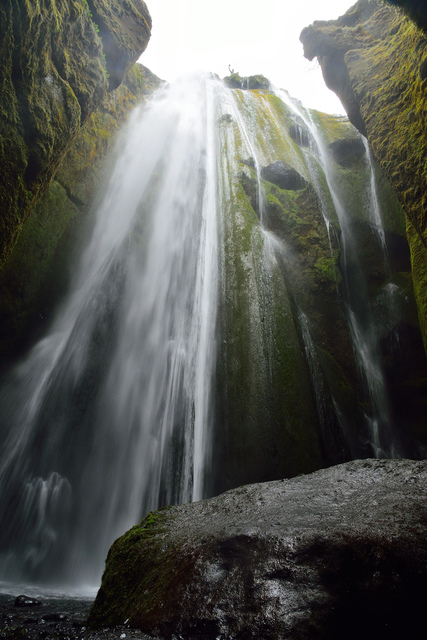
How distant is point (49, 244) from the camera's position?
330 inches

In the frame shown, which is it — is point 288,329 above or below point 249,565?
above

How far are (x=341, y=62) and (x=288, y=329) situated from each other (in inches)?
307

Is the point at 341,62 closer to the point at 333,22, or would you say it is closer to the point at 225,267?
Result: the point at 333,22

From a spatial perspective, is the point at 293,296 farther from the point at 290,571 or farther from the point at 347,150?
the point at 347,150

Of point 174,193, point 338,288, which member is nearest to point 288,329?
point 338,288

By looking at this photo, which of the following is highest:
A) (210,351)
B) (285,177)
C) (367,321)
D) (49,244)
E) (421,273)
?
A: (285,177)

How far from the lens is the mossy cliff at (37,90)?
14.3ft

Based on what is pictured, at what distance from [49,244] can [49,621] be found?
763 cm

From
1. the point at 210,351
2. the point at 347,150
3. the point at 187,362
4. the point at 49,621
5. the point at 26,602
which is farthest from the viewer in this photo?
the point at 347,150

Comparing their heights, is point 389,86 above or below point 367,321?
above

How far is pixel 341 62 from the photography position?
899cm

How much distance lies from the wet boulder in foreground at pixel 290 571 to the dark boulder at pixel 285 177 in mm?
10103

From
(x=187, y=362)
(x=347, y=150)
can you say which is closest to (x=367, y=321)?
(x=187, y=362)

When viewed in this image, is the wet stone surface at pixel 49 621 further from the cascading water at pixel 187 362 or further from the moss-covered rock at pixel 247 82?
the moss-covered rock at pixel 247 82
